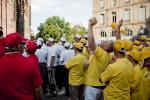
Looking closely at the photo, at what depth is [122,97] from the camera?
301 inches

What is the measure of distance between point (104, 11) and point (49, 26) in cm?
1396

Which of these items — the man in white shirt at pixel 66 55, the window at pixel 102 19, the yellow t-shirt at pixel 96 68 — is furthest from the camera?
the window at pixel 102 19

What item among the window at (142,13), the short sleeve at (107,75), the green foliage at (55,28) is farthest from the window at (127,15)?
the short sleeve at (107,75)

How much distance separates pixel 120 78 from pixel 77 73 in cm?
343

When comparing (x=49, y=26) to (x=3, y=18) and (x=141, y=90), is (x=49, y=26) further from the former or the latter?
(x=141, y=90)

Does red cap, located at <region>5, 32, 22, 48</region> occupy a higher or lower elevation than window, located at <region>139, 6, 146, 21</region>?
lower

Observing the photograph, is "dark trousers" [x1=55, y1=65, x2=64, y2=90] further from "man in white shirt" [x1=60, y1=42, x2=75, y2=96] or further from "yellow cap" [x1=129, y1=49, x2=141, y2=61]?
"yellow cap" [x1=129, y1=49, x2=141, y2=61]

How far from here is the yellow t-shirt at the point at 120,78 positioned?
24.9 ft

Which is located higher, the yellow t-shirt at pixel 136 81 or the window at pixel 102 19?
the window at pixel 102 19

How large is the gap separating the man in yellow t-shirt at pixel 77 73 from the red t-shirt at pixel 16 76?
4.47m

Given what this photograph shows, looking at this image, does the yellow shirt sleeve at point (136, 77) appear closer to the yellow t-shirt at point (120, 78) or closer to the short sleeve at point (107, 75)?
the yellow t-shirt at point (120, 78)

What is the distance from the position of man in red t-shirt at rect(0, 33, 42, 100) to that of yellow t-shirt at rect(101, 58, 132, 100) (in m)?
1.59

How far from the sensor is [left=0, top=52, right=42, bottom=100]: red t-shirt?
643cm

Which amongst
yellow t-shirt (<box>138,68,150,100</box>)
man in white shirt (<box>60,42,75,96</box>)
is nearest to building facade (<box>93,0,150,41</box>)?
man in white shirt (<box>60,42,75,96</box>)
